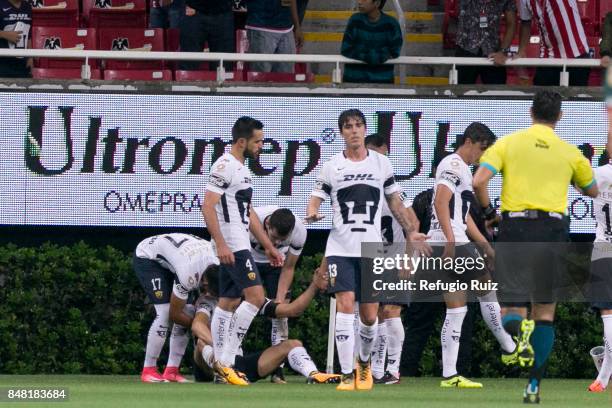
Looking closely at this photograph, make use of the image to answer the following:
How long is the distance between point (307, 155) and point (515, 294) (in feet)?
20.5

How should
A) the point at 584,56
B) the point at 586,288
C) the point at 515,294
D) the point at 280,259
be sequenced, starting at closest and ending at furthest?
the point at 515,294 < the point at 280,259 < the point at 586,288 < the point at 584,56

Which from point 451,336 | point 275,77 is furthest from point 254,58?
point 451,336

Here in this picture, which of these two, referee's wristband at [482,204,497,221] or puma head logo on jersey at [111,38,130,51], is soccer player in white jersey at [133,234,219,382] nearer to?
referee's wristband at [482,204,497,221]

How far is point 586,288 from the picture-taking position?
17.2 meters

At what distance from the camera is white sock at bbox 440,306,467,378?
14641 mm

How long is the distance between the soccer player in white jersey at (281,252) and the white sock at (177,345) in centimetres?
89

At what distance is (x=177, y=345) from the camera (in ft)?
51.9

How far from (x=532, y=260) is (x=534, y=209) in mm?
373

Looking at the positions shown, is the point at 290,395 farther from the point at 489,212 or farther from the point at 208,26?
the point at 208,26

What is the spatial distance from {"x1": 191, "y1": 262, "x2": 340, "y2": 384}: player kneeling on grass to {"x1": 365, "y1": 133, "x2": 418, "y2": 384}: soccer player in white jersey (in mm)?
456

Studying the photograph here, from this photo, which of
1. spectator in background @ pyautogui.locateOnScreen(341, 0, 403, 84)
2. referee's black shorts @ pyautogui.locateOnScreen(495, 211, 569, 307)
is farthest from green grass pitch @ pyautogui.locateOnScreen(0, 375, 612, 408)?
spectator in background @ pyautogui.locateOnScreen(341, 0, 403, 84)

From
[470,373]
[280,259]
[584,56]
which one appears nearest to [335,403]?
[280,259]

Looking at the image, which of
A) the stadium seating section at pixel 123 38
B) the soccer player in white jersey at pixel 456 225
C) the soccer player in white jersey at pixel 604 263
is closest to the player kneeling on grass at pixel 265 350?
the soccer player in white jersey at pixel 456 225

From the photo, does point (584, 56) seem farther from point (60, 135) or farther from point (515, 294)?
point (515, 294)
